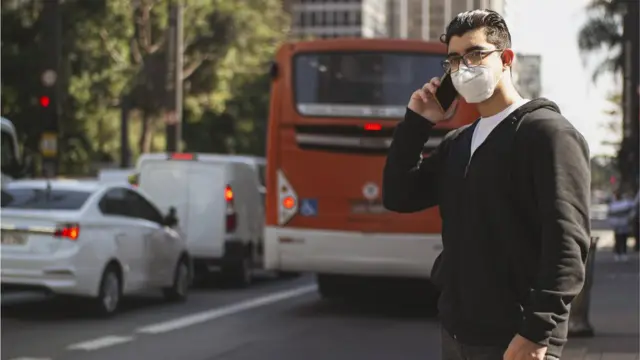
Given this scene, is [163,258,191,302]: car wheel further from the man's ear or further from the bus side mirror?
the man's ear

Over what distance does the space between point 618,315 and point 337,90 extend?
14.1 ft

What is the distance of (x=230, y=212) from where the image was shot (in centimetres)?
1972

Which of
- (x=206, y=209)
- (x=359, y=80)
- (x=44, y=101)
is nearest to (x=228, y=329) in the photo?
(x=359, y=80)

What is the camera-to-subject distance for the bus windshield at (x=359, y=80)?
14.7m

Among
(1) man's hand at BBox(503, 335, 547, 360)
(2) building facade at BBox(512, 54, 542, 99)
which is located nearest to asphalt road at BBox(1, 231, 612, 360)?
(2) building facade at BBox(512, 54, 542, 99)

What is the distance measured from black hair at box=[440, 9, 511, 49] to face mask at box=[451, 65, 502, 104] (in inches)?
5.0

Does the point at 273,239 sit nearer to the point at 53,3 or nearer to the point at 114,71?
the point at 53,3

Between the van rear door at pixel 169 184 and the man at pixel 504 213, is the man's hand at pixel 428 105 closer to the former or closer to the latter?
the man at pixel 504 213

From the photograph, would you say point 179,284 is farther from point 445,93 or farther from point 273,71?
point 445,93

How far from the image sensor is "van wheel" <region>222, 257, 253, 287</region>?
1988 centimetres

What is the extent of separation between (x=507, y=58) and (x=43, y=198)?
10.9 meters

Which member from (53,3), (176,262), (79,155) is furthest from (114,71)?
(176,262)

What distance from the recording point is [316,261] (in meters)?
14.7

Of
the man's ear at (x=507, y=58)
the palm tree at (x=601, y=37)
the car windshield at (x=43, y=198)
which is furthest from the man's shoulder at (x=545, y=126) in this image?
the palm tree at (x=601, y=37)
